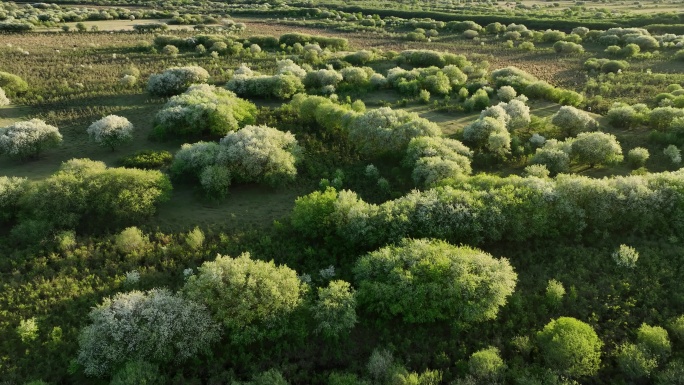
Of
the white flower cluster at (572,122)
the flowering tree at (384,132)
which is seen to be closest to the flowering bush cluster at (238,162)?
the flowering tree at (384,132)

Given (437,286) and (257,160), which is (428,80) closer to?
(257,160)

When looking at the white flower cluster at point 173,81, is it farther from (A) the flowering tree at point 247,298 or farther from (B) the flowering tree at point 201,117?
(A) the flowering tree at point 247,298

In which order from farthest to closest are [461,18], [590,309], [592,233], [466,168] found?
1. [461,18]
2. [466,168]
3. [592,233]
4. [590,309]

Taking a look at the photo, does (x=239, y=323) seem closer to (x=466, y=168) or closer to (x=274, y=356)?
(x=274, y=356)

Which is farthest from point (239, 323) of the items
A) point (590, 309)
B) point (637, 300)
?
point (637, 300)

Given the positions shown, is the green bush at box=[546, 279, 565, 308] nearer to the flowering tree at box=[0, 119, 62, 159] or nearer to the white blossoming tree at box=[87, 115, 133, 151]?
the white blossoming tree at box=[87, 115, 133, 151]
